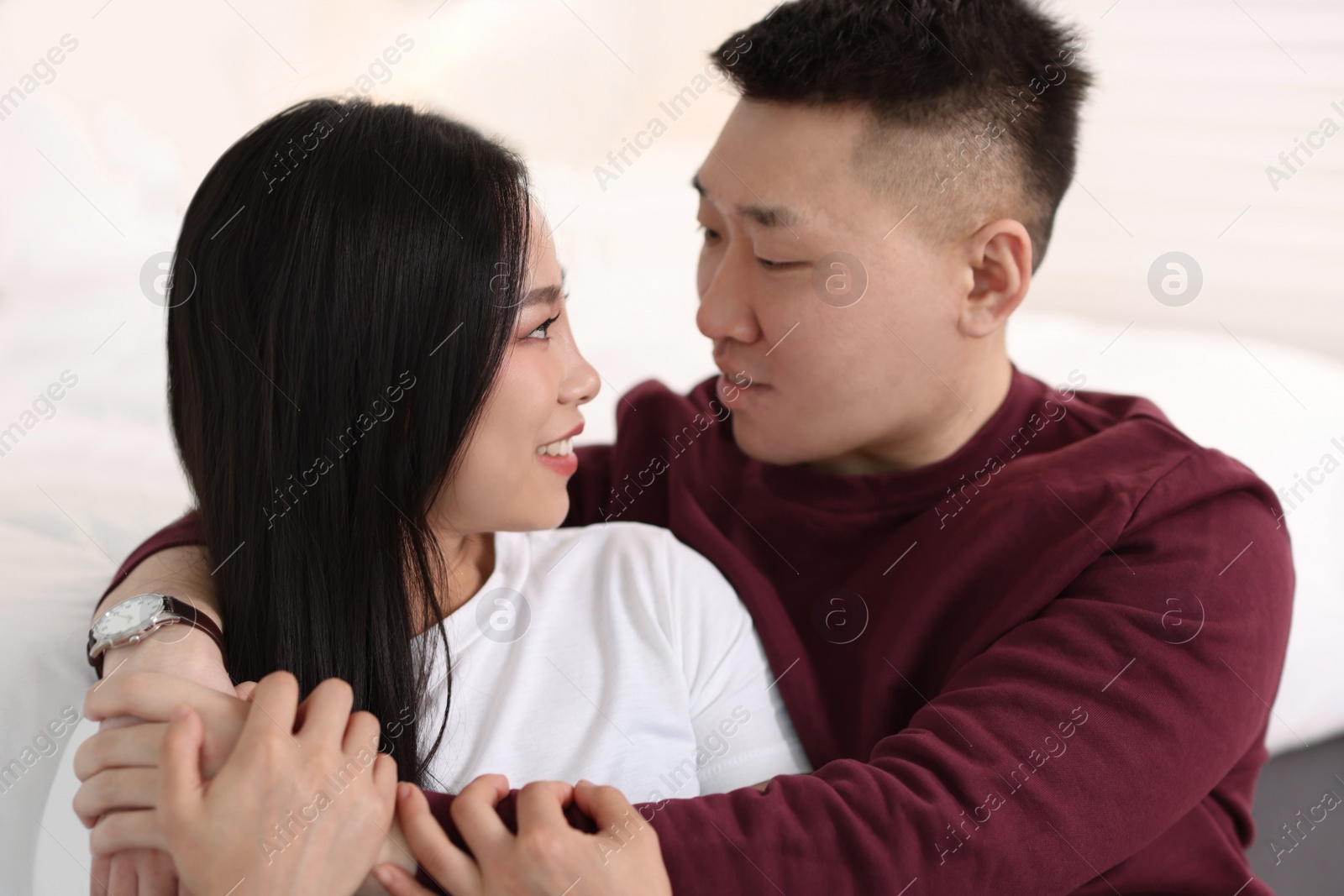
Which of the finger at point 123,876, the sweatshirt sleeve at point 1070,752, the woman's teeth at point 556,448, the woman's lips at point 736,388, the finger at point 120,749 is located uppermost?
the woman's lips at point 736,388

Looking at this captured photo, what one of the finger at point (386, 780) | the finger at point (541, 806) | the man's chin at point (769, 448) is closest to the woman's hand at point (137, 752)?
the finger at point (386, 780)

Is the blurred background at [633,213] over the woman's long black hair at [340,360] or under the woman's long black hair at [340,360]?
over

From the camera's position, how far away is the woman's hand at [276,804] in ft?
2.45

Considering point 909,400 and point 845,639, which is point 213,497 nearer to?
point 845,639

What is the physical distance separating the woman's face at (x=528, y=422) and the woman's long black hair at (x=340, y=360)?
0.02m

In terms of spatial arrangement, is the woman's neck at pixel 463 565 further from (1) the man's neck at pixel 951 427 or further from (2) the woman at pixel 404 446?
(1) the man's neck at pixel 951 427

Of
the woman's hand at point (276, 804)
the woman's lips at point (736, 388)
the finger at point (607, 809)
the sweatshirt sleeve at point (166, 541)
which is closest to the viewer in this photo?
the woman's hand at point (276, 804)

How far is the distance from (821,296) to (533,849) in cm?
74

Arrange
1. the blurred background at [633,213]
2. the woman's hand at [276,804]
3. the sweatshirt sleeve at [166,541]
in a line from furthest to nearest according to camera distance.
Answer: the blurred background at [633,213]
the sweatshirt sleeve at [166,541]
the woman's hand at [276,804]

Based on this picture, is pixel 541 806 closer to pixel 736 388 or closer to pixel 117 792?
pixel 117 792

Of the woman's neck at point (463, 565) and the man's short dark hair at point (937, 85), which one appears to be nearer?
the woman's neck at point (463, 565)

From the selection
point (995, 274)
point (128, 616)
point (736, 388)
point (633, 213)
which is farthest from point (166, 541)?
point (633, 213)

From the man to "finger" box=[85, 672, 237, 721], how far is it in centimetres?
20

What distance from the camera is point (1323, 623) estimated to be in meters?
1.59
